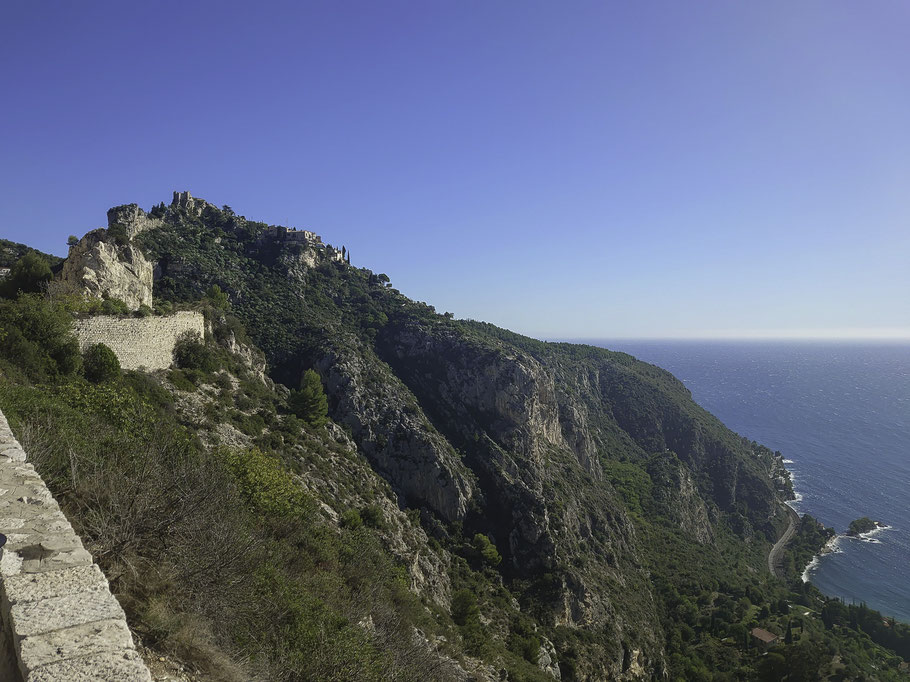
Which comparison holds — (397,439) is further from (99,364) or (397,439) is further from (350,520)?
(99,364)

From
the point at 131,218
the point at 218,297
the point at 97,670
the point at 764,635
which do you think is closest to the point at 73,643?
the point at 97,670

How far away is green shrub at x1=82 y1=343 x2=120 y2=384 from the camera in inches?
899

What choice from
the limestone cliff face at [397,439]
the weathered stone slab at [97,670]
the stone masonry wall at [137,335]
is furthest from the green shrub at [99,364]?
the weathered stone slab at [97,670]

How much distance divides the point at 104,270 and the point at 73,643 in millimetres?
33467

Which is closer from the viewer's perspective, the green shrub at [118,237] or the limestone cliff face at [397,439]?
the green shrub at [118,237]

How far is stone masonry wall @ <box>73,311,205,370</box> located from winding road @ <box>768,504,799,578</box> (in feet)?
294

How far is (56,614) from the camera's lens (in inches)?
150

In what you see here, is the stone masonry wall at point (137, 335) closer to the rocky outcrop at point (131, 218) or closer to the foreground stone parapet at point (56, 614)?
the foreground stone parapet at point (56, 614)

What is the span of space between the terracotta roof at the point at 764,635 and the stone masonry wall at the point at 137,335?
63.9 meters

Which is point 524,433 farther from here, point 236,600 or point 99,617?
point 99,617

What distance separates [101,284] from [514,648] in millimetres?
36747

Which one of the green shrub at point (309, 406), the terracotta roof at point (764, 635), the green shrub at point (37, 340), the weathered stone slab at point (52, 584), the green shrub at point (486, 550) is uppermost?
the green shrub at point (37, 340)

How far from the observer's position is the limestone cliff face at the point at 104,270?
93.4ft

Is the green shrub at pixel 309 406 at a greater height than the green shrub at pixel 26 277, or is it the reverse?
the green shrub at pixel 26 277
